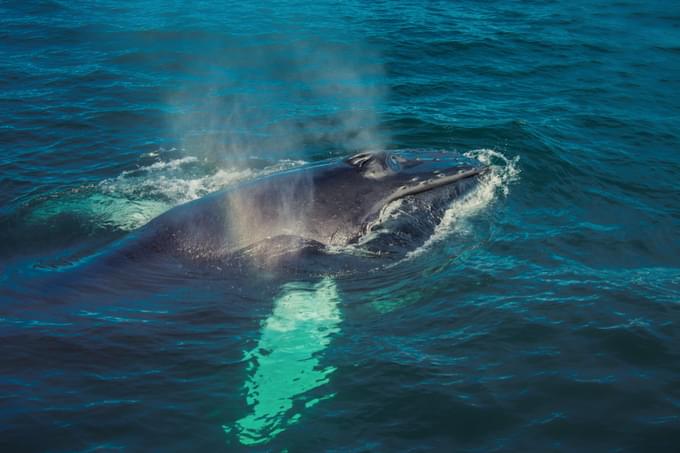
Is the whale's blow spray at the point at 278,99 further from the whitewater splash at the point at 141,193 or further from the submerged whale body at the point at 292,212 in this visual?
the submerged whale body at the point at 292,212

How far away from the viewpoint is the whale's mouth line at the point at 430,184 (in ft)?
52.2

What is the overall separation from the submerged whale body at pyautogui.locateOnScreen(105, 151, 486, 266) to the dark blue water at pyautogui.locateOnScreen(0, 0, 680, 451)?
75 cm

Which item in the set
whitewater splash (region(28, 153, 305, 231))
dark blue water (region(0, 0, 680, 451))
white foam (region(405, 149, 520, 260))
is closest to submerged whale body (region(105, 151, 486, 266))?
white foam (region(405, 149, 520, 260))

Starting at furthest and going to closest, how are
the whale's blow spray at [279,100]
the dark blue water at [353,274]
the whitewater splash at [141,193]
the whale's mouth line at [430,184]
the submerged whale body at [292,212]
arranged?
the whale's blow spray at [279,100], the whitewater splash at [141,193], the whale's mouth line at [430,184], the submerged whale body at [292,212], the dark blue water at [353,274]

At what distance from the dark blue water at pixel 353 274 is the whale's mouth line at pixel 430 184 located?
684 millimetres

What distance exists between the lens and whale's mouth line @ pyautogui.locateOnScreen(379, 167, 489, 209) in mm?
15906

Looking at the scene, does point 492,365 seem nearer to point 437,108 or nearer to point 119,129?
point 437,108

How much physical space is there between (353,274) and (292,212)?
5.95 ft

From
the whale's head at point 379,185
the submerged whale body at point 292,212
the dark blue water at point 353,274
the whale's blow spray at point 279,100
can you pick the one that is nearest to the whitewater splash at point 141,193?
the dark blue water at point 353,274

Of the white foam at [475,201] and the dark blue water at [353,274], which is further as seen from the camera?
the white foam at [475,201]

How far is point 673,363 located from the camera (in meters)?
13.3

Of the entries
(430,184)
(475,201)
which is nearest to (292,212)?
(430,184)

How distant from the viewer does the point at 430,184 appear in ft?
54.3

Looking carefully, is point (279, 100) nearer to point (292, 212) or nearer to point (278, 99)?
point (278, 99)
